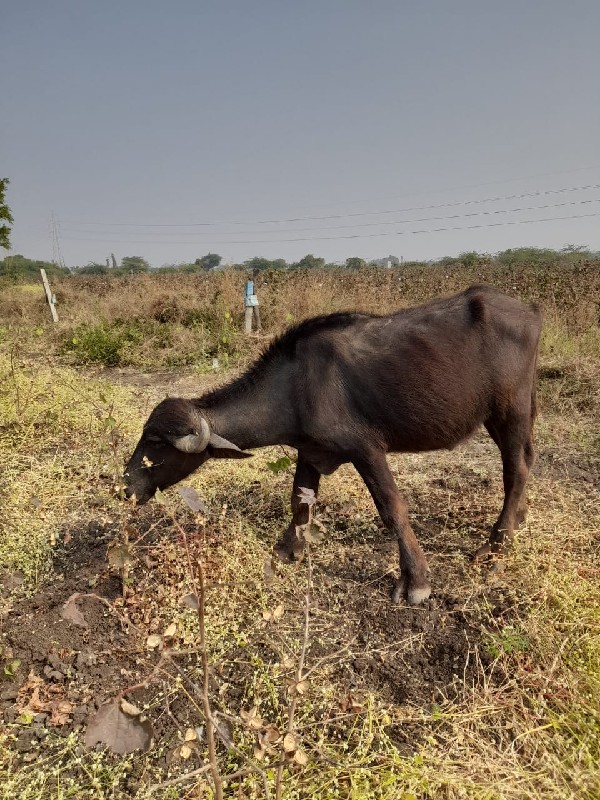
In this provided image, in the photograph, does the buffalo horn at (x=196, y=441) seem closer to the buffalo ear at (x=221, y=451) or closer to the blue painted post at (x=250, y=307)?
the buffalo ear at (x=221, y=451)

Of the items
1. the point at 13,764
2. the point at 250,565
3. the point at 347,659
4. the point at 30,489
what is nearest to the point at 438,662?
the point at 347,659

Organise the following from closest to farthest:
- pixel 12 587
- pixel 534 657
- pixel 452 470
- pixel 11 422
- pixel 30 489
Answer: pixel 534 657
pixel 12 587
pixel 30 489
pixel 452 470
pixel 11 422

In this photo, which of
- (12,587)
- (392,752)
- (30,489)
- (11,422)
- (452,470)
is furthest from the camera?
(11,422)

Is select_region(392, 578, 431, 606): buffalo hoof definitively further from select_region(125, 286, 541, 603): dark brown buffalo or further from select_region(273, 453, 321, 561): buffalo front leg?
select_region(273, 453, 321, 561): buffalo front leg

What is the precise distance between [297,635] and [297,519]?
942 millimetres

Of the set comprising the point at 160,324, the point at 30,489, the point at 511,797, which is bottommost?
the point at 511,797

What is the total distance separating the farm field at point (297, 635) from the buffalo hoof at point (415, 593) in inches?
2.6

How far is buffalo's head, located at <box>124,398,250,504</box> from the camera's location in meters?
3.40

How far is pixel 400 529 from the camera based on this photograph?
11.0ft

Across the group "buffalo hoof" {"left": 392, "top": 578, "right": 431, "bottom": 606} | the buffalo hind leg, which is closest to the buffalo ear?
"buffalo hoof" {"left": 392, "top": 578, "right": 431, "bottom": 606}

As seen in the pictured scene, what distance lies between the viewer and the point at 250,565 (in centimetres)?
366

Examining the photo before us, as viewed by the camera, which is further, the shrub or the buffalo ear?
the shrub

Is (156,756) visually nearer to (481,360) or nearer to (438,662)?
(438,662)

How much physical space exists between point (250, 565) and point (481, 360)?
7.25 feet
